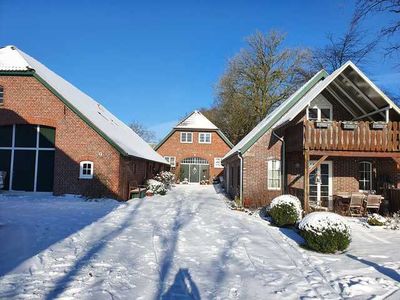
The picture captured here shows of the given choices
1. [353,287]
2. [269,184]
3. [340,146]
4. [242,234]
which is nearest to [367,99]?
[340,146]

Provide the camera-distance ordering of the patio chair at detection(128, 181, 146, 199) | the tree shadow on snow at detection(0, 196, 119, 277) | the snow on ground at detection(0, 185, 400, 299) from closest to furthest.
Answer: the snow on ground at detection(0, 185, 400, 299), the tree shadow on snow at detection(0, 196, 119, 277), the patio chair at detection(128, 181, 146, 199)

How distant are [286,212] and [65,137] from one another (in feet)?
37.7

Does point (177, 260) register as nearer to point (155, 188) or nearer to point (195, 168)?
point (155, 188)

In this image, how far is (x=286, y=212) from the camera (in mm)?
11703

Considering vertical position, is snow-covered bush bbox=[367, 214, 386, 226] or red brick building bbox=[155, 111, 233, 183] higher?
red brick building bbox=[155, 111, 233, 183]

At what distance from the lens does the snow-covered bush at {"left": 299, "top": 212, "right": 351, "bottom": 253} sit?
28.7 ft

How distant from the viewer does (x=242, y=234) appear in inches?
407

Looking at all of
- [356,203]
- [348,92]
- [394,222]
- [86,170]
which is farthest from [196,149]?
[394,222]

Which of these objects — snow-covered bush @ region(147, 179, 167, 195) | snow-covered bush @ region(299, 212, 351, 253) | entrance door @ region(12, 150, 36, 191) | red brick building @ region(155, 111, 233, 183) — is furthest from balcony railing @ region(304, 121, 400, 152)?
red brick building @ region(155, 111, 233, 183)

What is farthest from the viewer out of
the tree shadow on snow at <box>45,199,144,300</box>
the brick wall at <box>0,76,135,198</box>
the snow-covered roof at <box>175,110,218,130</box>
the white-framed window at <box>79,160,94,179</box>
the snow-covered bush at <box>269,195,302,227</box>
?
the snow-covered roof at <box>175,110,218,130</box>

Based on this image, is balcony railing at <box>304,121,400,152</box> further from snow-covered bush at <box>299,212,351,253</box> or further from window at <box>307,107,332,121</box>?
snow-covered bush at <box>299,212,351,253</box>

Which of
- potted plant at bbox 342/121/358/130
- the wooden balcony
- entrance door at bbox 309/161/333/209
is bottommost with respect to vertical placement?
entrance door at bbox 309/161/333/209

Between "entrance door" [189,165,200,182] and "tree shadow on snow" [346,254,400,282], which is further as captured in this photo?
"entrance door" [189,165,200,182]

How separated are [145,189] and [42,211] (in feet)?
27.1
